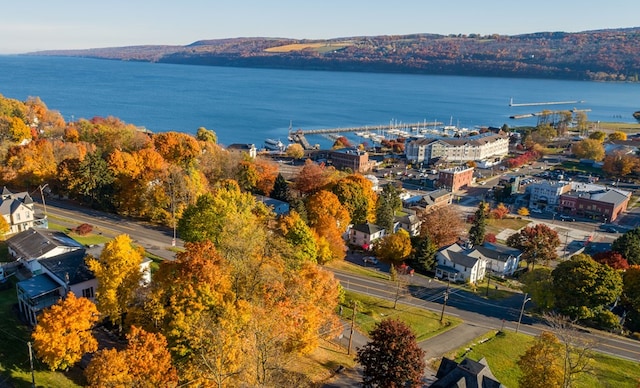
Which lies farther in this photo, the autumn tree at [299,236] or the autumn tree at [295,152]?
the autumn tree at [295,152]

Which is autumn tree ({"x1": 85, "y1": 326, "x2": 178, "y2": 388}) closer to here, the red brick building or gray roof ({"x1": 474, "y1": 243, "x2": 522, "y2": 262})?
gray roof ({"x1": 474, "y1": 243, "x2": 522, "y2": 262})

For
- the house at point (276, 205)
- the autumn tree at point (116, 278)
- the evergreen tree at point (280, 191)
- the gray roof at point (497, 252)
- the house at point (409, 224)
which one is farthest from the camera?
the evergreen tree at point (280, 191)

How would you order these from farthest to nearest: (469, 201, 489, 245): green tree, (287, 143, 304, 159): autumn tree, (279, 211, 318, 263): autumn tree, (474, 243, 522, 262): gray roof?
(287, 143, 304, 159): autumn tree
(469, 201, 489, 245): green tree
(474, 243, 522, 262): gray roof
(279, 211, 318, 263): autumn tree

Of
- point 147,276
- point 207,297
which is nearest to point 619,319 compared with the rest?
point 207,297

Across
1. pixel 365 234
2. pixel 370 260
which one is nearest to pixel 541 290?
pixel 370 260

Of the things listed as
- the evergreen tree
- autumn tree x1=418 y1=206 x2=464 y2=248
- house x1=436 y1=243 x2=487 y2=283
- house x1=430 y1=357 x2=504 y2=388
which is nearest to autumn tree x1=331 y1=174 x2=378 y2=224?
autumn tree x1=418 y1=206 x2=464 y2=248

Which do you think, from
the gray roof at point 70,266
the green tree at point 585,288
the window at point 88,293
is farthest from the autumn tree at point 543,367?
the gray roof at point 70,266

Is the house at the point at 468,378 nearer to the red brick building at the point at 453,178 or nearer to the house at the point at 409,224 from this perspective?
the house at the point at 409,224
